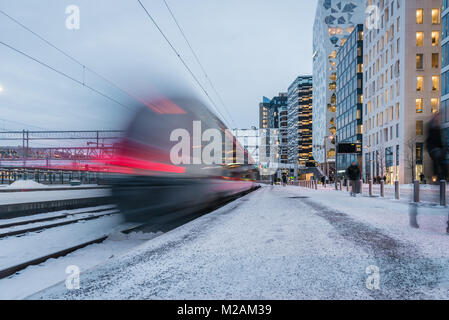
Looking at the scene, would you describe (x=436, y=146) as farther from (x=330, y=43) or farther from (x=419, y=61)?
(x=330, y=43)

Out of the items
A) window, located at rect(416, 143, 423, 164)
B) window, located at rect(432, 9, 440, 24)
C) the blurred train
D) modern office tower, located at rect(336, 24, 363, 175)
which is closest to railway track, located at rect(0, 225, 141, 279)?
the blurred train

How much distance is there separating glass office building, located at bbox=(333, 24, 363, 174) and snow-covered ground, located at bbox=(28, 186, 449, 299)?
5507 centimetres

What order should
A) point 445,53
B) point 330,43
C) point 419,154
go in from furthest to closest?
point 330,43
point 419,154
point 445,53

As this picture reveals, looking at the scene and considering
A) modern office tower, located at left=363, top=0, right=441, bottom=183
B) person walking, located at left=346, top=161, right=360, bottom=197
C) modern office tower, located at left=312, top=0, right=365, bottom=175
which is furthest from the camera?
modern office tower, located at left=312, top=0, right=365, bottom=175

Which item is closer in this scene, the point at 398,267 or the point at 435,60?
the point at 398,267

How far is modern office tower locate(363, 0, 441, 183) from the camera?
40406 millimetres

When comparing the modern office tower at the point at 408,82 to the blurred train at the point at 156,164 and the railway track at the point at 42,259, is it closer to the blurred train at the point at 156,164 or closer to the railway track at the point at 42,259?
the blurred train at the point at 156,164

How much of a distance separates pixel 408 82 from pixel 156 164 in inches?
1690

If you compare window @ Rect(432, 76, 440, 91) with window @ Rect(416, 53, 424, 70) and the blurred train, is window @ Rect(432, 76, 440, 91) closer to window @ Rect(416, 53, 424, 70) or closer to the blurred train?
window @ Rect(416, 53, 424, 70)

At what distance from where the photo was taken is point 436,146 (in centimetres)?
527

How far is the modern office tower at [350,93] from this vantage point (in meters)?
59.6

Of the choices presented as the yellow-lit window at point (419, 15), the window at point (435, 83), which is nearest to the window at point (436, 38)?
the yellow-lit window at point (419, 15)

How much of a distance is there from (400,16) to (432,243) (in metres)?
47.8

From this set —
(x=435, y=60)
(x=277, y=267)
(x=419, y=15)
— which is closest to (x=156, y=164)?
(x=277, y=267)
